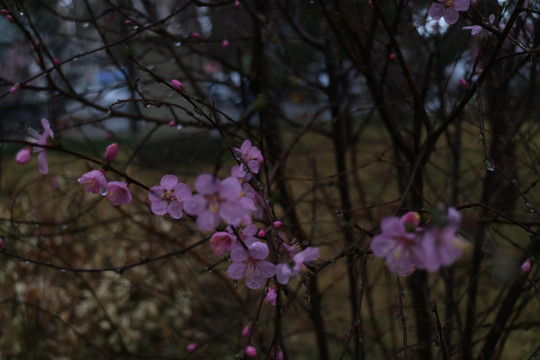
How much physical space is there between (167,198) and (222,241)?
0.17 m

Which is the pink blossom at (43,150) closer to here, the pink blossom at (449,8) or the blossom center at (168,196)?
the blossom center at (168,196)

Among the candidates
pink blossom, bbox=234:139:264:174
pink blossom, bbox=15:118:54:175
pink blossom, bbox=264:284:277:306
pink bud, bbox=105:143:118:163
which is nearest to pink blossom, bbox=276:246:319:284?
pink blossom, bbox=264:284:277:306

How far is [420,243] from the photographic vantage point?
0.74 metres

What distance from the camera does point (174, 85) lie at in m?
1.13

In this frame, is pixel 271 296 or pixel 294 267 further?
pixel 271 296

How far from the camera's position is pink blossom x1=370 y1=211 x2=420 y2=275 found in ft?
2.45

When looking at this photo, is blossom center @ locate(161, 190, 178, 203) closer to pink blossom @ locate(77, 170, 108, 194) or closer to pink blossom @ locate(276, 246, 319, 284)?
pink blossom @ locate(77, 170, 108, 194)

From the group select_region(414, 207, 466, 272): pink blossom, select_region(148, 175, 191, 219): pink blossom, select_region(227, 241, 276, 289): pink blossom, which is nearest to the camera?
select_region(414, 207, 466, 272): pink blossom

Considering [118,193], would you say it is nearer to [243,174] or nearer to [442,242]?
[243,174]

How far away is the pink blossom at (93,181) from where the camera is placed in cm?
108

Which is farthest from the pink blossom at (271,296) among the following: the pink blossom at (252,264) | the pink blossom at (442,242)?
the pink blossom at (442,242)

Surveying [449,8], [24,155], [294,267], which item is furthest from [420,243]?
[24,155]

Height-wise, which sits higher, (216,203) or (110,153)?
(110,153)

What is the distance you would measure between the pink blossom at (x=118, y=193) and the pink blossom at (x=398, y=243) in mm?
631
